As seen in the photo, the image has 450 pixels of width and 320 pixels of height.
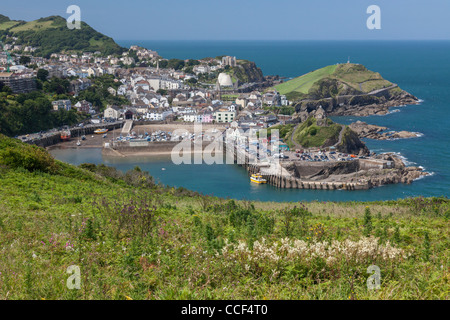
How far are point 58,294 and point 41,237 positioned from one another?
2.08 meters

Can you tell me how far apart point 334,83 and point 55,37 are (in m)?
77.3

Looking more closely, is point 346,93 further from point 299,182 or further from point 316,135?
point 299,182

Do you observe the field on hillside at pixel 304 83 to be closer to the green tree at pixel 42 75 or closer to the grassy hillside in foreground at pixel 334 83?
the grassy hillside in foreground at pixel 334 83

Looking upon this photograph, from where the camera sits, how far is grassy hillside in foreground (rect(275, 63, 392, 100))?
70.1m

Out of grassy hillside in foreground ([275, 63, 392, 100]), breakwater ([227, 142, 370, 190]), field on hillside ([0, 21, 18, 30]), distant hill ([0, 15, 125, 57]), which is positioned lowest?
breakwater ([227, 142, 370, 190])

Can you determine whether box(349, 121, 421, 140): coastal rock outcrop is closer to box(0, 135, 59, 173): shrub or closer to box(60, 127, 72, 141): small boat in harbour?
box(60, 127, 72, 141): small boat in harbour

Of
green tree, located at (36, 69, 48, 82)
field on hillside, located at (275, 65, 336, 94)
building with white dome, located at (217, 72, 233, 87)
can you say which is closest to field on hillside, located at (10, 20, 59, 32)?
building with white dome, located at (217, 72, 233, 87)

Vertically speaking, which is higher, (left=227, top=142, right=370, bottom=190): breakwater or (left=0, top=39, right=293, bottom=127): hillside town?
(left=0, top=39, right=293, bottom=127): hillside town

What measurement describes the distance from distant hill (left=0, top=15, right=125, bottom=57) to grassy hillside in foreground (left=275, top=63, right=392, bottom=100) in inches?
2113

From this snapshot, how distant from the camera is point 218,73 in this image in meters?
90.4

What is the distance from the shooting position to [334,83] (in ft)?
240

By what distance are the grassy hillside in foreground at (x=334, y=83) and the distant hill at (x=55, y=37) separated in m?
53.7

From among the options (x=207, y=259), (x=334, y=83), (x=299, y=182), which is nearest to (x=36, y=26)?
(x=334, y=83)

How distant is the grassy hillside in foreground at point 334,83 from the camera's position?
7006 cm
